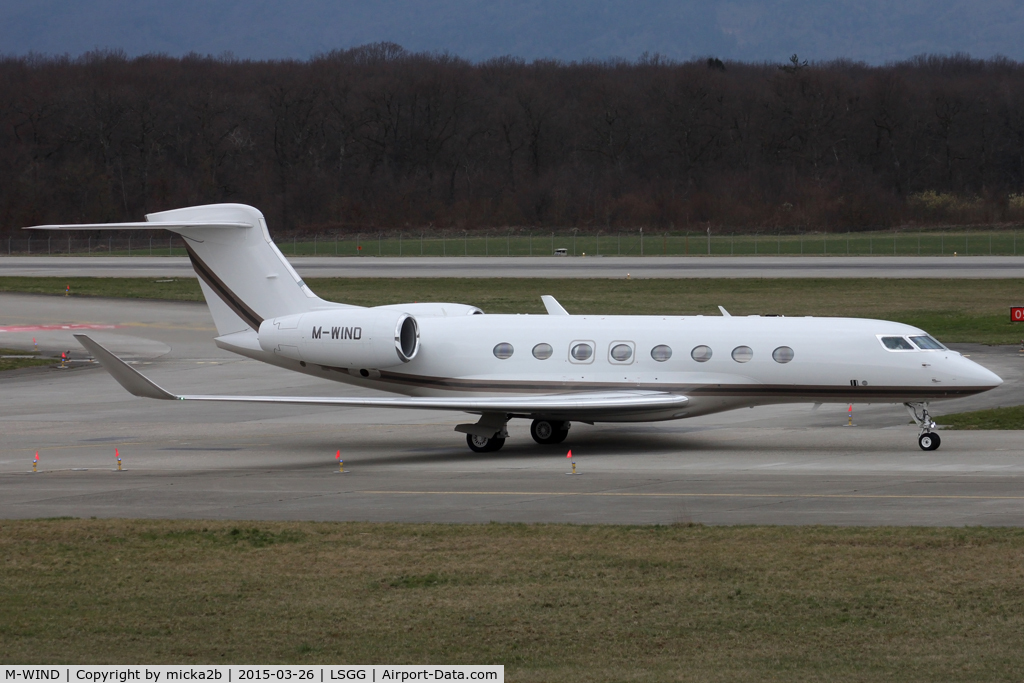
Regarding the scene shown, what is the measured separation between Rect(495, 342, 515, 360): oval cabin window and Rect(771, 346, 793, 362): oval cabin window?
511 cm

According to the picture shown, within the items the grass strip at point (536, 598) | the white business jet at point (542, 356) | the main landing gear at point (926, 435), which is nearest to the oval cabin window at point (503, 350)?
the white business jet at point (542, 356)

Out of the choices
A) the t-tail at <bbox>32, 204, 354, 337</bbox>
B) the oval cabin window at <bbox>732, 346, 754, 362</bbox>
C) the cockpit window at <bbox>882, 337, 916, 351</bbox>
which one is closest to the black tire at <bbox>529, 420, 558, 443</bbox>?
the oval cabin window at <bbox>732, 346, 754, 362</bbox>

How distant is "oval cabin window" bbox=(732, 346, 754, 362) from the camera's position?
23422 millimetres

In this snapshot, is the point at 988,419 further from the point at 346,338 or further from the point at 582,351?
the point at 346,338

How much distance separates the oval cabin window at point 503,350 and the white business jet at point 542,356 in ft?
0.09

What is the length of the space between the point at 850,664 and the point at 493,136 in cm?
13498

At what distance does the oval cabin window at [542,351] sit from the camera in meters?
24.6

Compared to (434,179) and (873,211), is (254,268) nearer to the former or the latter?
(873,211)

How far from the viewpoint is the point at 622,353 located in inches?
952

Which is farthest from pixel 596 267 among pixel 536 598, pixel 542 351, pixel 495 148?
pixel 495 148

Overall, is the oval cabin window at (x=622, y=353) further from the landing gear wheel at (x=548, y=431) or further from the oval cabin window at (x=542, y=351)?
the landing gear wheel at (x=548, y=431)

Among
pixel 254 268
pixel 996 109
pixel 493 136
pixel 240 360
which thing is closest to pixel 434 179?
pixel 493 136

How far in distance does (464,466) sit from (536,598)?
10.4 meters

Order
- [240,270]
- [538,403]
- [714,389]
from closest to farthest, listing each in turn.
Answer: [538,403] → [714,389] → [240,270]
